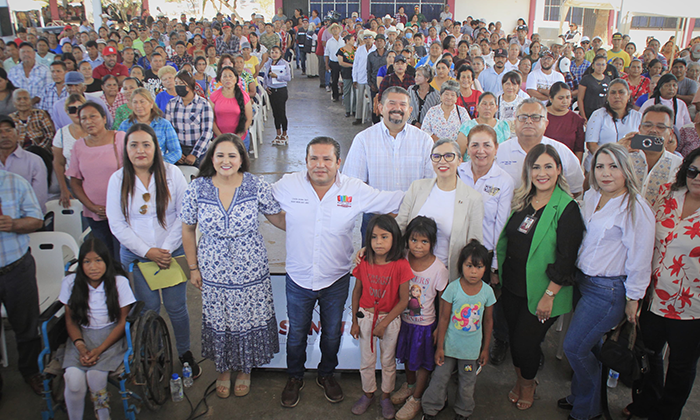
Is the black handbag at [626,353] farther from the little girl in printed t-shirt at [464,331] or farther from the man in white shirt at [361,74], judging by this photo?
the man in white shirt at [361,74]

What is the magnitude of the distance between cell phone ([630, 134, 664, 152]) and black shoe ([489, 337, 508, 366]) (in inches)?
69.3

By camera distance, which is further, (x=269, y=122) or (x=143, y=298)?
(x=269, y=122)

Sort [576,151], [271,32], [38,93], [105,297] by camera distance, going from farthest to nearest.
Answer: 1. [271,32]
2. [38,93]
3. [576,151]
4. [105,297]

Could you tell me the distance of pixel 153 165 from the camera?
3.14 meters

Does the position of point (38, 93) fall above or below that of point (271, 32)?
below

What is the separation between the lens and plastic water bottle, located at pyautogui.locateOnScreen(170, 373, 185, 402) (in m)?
3.19

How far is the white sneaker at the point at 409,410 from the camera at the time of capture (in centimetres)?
298

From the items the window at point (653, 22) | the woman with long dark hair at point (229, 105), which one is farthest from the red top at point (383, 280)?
the window at point (653, 22)

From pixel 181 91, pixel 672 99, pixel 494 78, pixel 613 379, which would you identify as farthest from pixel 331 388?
pixel 494 78

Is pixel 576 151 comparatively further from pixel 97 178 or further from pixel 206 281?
pixel 97 178

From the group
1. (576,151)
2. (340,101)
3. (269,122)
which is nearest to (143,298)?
(576,151)

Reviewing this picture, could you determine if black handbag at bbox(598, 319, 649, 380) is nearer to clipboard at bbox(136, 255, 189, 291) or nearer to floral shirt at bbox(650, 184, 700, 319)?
floral shirt at bbox(650, 184, 700, 319)

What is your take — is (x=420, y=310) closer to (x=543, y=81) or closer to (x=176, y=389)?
(x=176, y=389)

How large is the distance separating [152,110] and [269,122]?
6.40m
